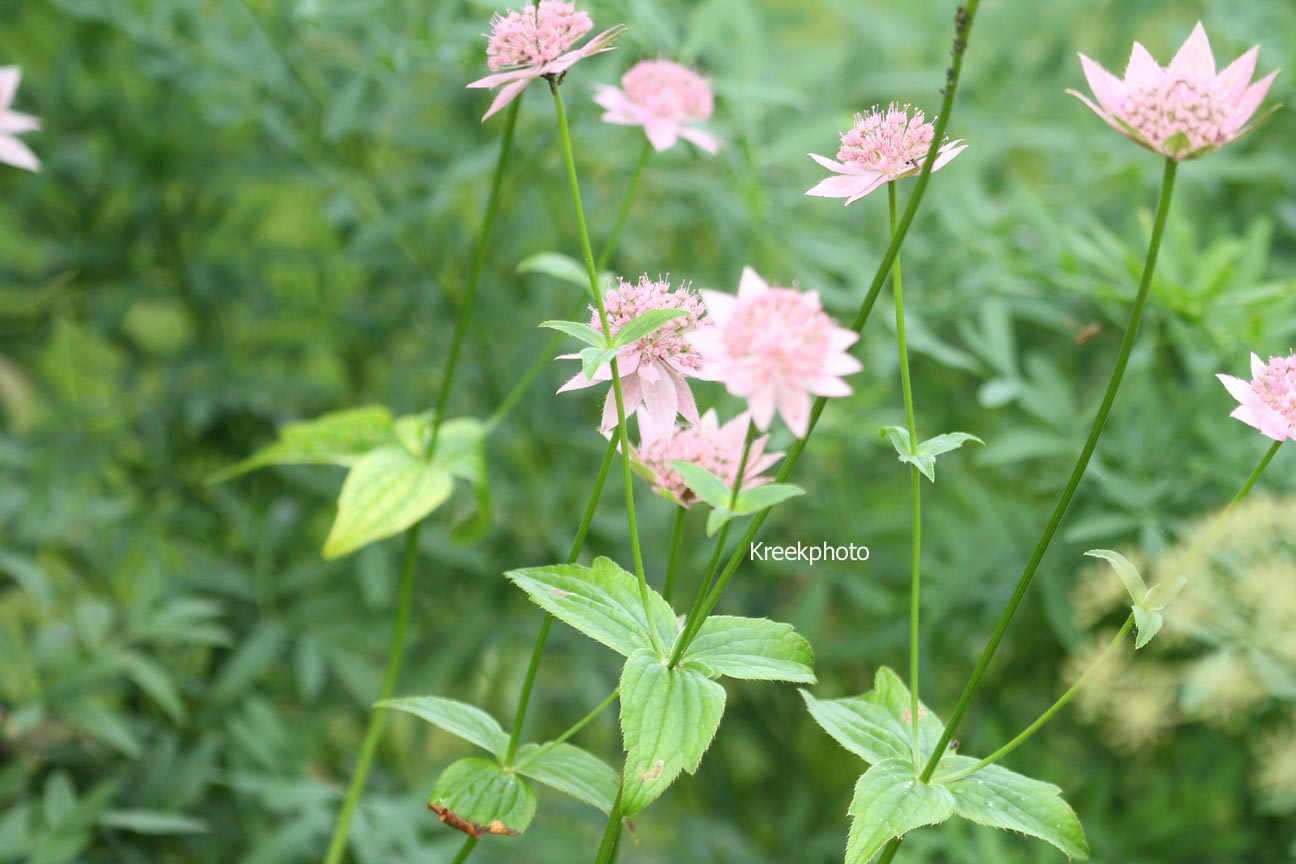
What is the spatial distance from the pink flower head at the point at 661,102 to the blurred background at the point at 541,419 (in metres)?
0.21

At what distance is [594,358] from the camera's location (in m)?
0.41

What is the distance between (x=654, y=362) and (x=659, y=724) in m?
0.13

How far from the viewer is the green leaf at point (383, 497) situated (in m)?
0.62

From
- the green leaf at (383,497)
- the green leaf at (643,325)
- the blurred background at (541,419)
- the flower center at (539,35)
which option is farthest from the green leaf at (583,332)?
the blurred background at (541,419)

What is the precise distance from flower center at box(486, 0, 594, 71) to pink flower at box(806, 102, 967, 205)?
105mm

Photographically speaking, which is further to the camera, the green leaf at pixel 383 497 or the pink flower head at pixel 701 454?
the green leaf at pixel 383 497

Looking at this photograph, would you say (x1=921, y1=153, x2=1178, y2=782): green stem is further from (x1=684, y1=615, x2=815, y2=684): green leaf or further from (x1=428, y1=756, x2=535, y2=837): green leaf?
(x1=428, y1=756, x2=535, y2=837): green leaf

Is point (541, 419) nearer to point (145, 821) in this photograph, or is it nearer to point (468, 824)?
point (145, 821)

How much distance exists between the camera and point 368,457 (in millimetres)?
665

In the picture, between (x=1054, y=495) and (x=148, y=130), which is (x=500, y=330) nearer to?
(x=148, y=130)

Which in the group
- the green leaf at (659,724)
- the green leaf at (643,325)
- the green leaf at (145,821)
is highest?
the green leaf at (643,325)

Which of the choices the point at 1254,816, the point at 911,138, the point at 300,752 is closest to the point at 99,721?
the point at 300,752

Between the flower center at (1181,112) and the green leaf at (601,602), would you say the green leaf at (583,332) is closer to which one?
the green leaf at (601,602)

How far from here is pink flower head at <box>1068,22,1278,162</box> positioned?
0.40 meters
